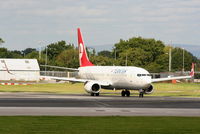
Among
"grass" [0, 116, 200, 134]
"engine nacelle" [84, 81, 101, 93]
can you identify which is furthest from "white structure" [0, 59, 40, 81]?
"grass" [0, 116, 200, 134]

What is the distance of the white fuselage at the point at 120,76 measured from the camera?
64.9 meters

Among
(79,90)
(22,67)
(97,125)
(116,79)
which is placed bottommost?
(79,90)

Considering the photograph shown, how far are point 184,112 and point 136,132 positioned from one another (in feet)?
45.3

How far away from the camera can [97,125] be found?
94.8 feet

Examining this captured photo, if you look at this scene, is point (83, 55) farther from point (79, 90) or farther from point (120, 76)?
point (79, 90)

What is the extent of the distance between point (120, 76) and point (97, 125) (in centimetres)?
3874

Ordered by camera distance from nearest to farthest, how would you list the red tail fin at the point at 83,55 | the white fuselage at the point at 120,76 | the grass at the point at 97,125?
the grass at the point at 97,125, the white fuselage at the point at 120,76, the red tail fin at the point at 83,55

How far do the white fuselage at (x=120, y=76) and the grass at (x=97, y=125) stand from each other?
30.6 m

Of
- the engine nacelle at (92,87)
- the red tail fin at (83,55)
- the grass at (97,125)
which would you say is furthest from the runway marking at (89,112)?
the red tail fin at (83,55)

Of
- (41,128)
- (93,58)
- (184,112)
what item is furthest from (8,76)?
(41,128)

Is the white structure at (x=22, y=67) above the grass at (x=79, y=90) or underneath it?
above

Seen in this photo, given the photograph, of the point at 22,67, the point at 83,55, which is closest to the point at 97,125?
the point at 83,55

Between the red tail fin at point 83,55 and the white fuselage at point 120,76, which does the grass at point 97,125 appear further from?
the red tail fin at point 83,55

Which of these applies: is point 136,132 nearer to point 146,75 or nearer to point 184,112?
point 184,112
